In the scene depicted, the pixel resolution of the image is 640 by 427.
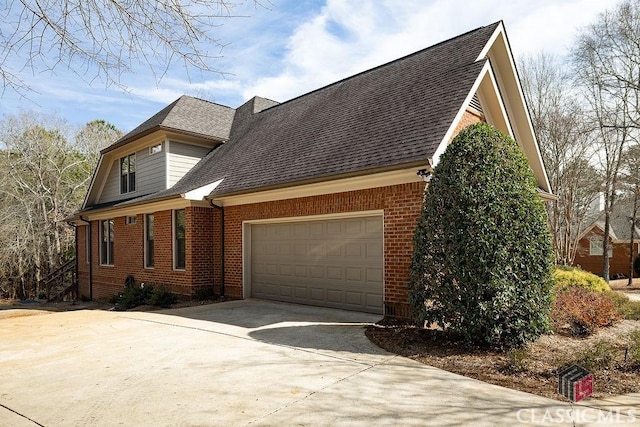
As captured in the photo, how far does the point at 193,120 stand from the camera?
15.8 m

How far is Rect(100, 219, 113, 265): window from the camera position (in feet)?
55.6

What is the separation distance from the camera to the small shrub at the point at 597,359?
5156 millimetres

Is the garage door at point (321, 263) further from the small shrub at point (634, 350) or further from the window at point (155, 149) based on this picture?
the window at point (155, 149)

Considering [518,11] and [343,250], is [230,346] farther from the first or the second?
[518,11]

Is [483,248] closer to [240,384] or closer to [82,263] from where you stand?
[240,384]

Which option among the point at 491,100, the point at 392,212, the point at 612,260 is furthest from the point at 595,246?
the point at 392,212

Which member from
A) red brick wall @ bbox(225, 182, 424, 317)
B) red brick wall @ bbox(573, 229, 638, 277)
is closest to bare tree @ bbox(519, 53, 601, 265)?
red brick wall @ bbox(573, 229, 638, 277)

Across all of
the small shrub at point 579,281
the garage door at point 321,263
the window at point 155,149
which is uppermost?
the window at point 155,149

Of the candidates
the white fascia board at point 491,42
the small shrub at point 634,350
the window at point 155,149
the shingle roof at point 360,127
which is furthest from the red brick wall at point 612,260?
the window at point 155,149

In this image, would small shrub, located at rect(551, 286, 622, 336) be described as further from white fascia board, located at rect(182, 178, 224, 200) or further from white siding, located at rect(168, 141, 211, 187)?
white siding, located at rect(168, 141, 211, 187)

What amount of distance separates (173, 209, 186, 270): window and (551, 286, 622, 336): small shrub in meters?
9.99

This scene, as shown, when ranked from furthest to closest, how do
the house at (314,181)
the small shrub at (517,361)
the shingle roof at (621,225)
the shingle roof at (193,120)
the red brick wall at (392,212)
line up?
the shingle roof at (621,225) → the shingle roof at (193,120) → the house at (314,181) → the red brick wall at (392,212) → the small shrub at (517,361)

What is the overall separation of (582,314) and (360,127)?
19.4 feet

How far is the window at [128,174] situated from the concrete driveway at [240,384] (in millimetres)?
9482
